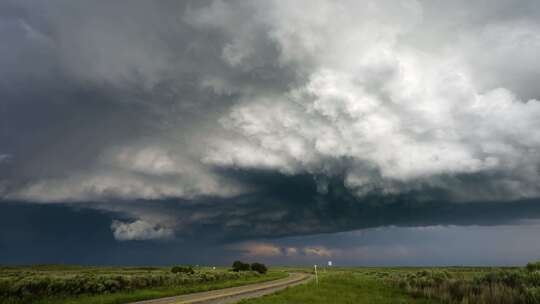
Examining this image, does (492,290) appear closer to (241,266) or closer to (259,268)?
(259,268)

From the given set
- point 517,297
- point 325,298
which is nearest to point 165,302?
point 325,298

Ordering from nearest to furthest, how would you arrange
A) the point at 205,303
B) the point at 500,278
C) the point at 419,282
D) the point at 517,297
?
the point at 517,297
the point at 205,303
the point at 500,278
the point at 419,282

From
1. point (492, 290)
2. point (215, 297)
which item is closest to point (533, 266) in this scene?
point (492, 290)

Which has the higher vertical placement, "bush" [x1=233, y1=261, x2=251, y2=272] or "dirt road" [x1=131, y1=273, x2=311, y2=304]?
"dirt road" [x1=131, y1=273, x2=311, y2=304]

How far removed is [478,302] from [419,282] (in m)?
16.7

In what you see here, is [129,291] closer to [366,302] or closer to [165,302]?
[165,302]

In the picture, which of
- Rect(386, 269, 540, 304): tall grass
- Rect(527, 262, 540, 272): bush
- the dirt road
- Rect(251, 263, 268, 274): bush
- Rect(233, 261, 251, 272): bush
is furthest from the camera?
Rect(251, 263, 268, 274): bush

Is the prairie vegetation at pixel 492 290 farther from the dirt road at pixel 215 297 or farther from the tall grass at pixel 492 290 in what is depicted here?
the dirt road at pixel 215 297

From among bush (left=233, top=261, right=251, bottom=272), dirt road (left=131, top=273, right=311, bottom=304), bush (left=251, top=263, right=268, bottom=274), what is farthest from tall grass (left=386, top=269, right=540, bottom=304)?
bush (left=233, top=261, right=251, bottom=272)

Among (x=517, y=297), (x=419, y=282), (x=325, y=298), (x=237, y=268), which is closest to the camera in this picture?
(x=517, y=297)

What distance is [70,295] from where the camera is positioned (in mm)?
28828

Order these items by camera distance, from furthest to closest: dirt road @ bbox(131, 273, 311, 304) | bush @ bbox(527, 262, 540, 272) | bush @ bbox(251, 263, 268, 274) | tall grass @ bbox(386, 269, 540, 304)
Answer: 1. bush @ bbox(251, 263, 268, 274)
2. bush @ bbox(527, 262, 540, 272)
3. dirt road @ bbox(131, 273, 311, 304)
4. tall grass @ bbox(386, 269, 540, 304)

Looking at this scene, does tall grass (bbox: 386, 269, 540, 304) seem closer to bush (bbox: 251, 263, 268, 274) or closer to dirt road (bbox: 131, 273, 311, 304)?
dirt road (bbox: 131, 273, 311, 304)

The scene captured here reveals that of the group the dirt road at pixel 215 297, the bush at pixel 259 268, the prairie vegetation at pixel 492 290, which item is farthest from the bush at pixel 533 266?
the bush at pixel 259 268
